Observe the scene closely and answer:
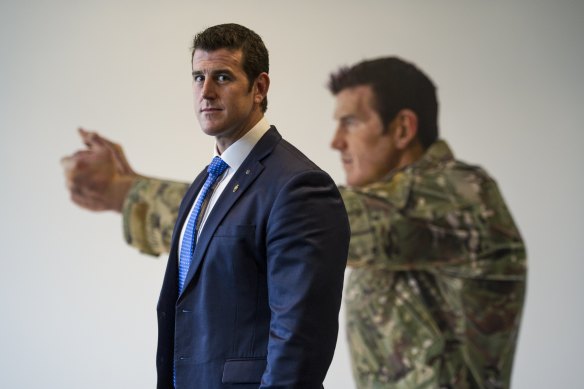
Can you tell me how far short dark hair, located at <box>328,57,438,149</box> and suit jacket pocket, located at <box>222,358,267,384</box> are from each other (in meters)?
1.87

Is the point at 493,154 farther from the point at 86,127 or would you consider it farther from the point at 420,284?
the point at 86,127

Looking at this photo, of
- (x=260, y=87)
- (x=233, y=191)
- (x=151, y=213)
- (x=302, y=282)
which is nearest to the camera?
(x=302, y=282)

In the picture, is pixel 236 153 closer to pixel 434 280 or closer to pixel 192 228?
pixel 192 228

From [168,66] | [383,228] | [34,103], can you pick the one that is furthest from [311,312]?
[34,103]

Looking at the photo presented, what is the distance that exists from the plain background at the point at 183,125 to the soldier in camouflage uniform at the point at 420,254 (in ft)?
0.27

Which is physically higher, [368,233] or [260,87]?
[260,87]

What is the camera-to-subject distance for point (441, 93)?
10.1 feet

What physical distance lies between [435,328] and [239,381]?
172 cm

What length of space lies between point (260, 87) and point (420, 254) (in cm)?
156

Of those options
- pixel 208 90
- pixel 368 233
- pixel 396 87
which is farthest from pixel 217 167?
pixel 396 87

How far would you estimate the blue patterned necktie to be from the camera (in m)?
1.47

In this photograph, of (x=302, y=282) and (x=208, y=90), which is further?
(x=208, y=90)

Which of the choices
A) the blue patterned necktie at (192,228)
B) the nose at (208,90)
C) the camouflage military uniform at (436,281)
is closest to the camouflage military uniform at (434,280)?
the camouflage military uniform at (436,281)

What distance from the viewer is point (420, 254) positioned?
292cm
